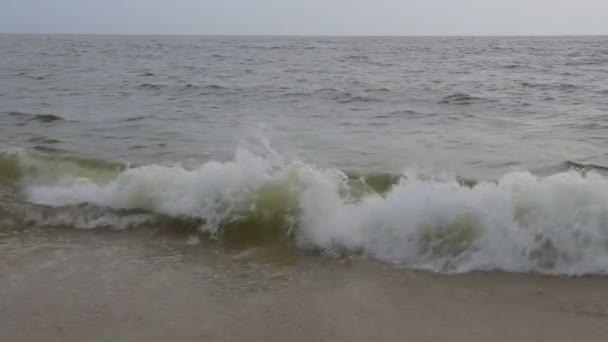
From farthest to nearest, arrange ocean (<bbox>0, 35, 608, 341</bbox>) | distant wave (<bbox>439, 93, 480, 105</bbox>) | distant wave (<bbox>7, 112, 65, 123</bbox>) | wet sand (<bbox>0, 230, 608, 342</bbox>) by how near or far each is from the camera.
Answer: distant wave (<bbox>439, 93, 480, 105</bbox>) → distant wave (<bbox>7, 112, 65, 123</bbox>) → ocean (<bbox>0, 35, 608, 341</bbox>) → wet sand (<bbox>0, 230, 608, 342</bbox>)

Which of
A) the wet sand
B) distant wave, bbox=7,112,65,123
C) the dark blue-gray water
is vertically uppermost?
the dark blue-gray water

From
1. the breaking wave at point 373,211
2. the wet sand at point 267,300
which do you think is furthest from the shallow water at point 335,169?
the wet sand at point 267,300

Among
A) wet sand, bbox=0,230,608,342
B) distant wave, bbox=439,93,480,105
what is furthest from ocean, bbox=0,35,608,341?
distant wave, bbox=439,93,480,105

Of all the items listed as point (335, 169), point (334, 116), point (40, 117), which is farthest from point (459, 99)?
point (40, 117)

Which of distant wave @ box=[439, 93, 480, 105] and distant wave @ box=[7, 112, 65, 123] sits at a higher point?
distant wave @ box=[439, 93, 480, 105]

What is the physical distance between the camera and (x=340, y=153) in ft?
25.7

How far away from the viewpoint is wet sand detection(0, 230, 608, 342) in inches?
129

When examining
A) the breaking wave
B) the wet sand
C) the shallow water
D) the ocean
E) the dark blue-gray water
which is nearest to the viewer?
the wet sand

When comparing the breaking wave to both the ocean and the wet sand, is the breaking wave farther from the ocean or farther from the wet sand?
the wet sand

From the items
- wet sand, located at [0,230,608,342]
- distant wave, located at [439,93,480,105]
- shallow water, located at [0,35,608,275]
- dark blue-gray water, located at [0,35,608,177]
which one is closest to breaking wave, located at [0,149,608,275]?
shallow water, located at [0,35,608,275]

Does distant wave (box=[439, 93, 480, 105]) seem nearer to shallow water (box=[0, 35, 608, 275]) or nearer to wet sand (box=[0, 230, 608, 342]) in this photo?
shallow water (box=[0, 35, 608, 275])

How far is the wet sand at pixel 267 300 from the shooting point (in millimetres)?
3285

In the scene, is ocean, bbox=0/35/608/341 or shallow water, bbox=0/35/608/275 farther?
shallow water, bbox=0/35/608/275

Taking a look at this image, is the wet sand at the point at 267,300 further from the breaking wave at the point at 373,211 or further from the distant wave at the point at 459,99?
the distant wave at the point at 459,99
